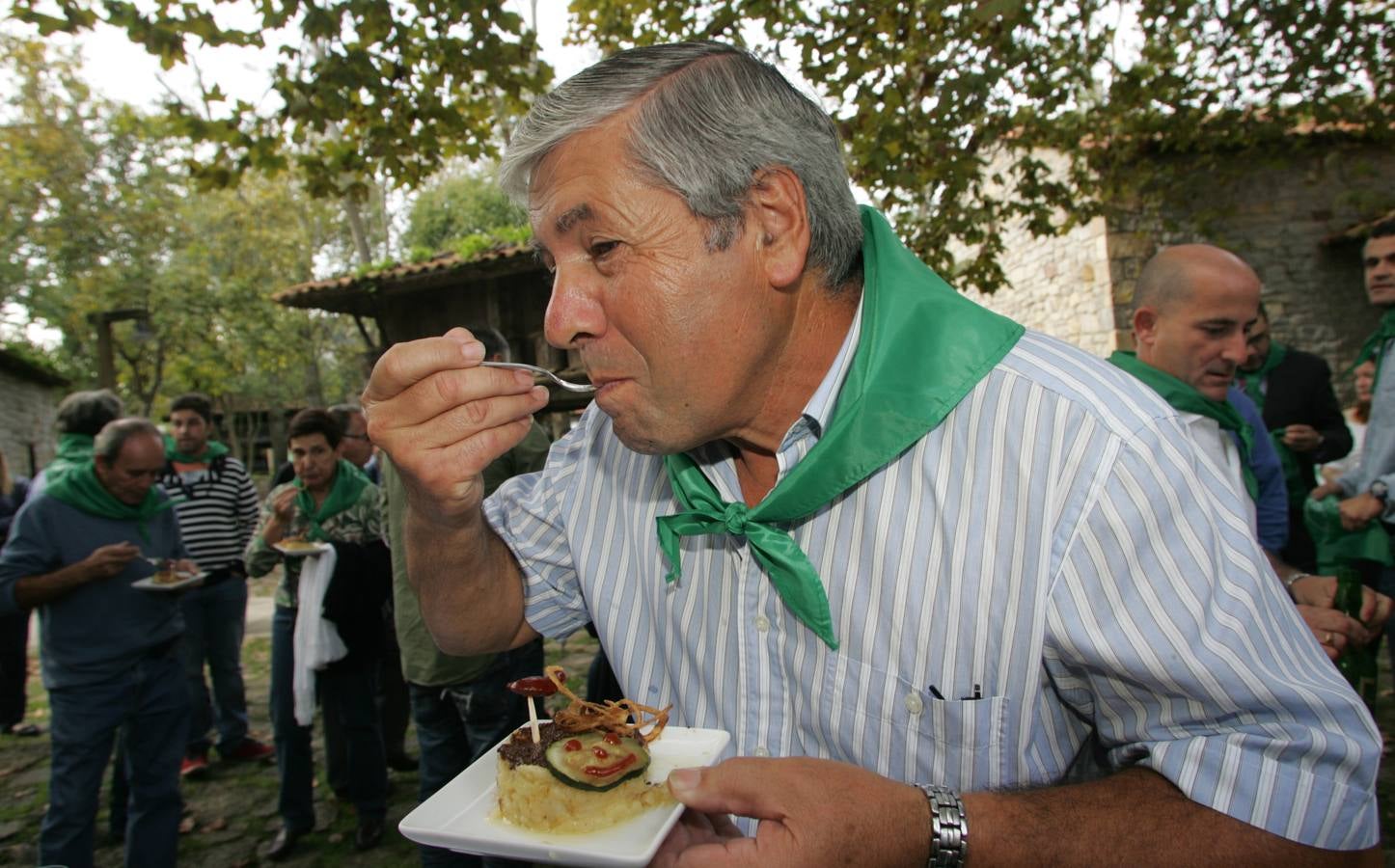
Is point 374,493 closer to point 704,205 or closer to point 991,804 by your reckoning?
point 704,205

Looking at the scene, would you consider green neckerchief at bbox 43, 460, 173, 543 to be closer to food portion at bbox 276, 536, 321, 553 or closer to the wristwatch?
food portion at bbox 276, 536, 321, 553

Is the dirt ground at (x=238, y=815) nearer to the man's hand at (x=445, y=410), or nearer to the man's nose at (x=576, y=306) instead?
the man's hand at (x=445, y=410)

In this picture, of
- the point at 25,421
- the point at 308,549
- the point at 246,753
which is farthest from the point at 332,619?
the point at 25,421

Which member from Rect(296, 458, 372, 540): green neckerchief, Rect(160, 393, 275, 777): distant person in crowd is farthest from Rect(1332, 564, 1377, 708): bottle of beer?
Rect(160, 393, 275, 777): distant person in crowd

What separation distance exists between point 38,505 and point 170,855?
5.91ft

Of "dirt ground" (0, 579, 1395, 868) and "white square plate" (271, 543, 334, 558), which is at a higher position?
"white square plate" (271, 543, 334, 558)

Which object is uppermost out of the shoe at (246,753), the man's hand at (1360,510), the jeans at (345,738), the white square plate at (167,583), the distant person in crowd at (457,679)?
the man's hand at (1360,510)

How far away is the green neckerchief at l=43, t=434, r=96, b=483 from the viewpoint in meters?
4.53

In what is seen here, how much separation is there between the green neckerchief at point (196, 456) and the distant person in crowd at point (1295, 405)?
693 cm

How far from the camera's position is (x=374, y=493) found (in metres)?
5.05

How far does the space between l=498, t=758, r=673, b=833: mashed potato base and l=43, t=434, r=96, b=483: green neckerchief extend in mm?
4138

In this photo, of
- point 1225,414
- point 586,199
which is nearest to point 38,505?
point 586,199

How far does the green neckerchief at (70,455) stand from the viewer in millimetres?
4532

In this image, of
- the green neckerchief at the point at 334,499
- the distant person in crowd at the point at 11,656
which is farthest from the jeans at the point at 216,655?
the green neckerchief at the point at 334,499
